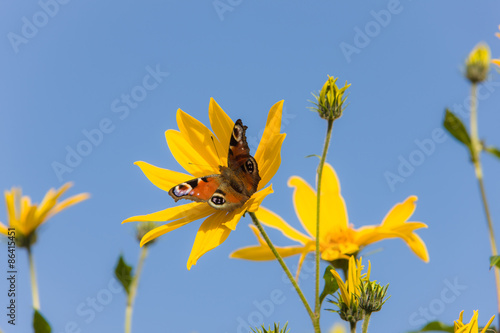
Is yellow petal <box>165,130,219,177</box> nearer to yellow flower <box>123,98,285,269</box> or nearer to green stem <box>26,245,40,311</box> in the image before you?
yellow flower <box>123,98,285,269</box>

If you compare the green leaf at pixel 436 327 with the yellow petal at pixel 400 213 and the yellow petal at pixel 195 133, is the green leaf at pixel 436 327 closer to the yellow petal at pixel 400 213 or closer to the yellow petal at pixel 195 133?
the yellow petal at pixel 400 213

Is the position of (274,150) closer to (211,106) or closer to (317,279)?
(211,106)

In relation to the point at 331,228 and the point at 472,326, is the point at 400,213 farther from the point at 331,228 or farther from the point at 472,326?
the point at 472,326

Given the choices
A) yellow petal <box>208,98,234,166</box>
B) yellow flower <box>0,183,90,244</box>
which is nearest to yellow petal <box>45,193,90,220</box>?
yellow flower <box>0,183,90,244</box>

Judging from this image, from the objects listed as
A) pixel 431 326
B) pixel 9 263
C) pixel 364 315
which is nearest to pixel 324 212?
pixel 431 326

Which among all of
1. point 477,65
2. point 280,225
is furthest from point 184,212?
point 477,65

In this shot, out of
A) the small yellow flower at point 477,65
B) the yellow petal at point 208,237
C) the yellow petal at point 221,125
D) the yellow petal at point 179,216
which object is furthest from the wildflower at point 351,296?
the small yellow flower at point 477,65
